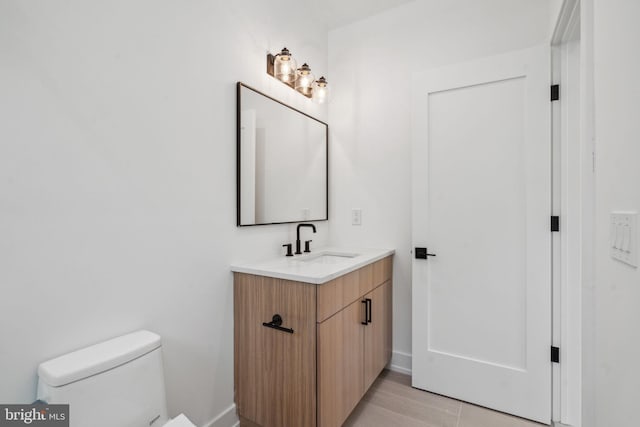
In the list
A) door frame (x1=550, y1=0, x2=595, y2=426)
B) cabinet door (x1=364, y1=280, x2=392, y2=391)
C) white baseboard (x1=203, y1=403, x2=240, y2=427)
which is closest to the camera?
white baseboard (x1=203, y1=403, x2=240, y2=427)

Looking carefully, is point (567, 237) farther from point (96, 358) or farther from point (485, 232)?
point (96, 358)

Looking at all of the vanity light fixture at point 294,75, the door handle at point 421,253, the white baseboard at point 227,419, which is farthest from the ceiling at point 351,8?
the white baseboard at point 227,419

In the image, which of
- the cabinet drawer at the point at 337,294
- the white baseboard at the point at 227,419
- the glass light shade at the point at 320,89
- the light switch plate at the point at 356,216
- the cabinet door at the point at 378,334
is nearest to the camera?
the cabinet drawer at the point at 337,294

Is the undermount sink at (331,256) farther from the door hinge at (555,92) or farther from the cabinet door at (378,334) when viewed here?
the door hinge at (555,92)

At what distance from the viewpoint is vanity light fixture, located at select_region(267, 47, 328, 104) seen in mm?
1967

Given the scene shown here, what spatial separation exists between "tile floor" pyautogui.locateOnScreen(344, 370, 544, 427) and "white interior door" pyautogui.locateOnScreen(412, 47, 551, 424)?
7 cm

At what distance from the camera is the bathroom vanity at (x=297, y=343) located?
1.46 metres

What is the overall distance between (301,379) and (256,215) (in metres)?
0.90

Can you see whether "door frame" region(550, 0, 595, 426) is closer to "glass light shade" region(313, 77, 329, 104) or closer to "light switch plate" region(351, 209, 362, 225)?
"light switch plate" region(351, 209, 362, 225)

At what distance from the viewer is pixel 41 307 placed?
1.01 metres

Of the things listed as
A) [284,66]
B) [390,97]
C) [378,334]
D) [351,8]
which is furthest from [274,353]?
[351,8]

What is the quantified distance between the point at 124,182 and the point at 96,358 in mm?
627

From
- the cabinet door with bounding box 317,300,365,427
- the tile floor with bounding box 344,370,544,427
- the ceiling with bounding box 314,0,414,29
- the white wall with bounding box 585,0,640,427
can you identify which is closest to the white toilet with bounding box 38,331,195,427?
the cabinet door with bounding box 317,300,365,427

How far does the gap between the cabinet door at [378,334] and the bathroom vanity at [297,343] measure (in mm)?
105
